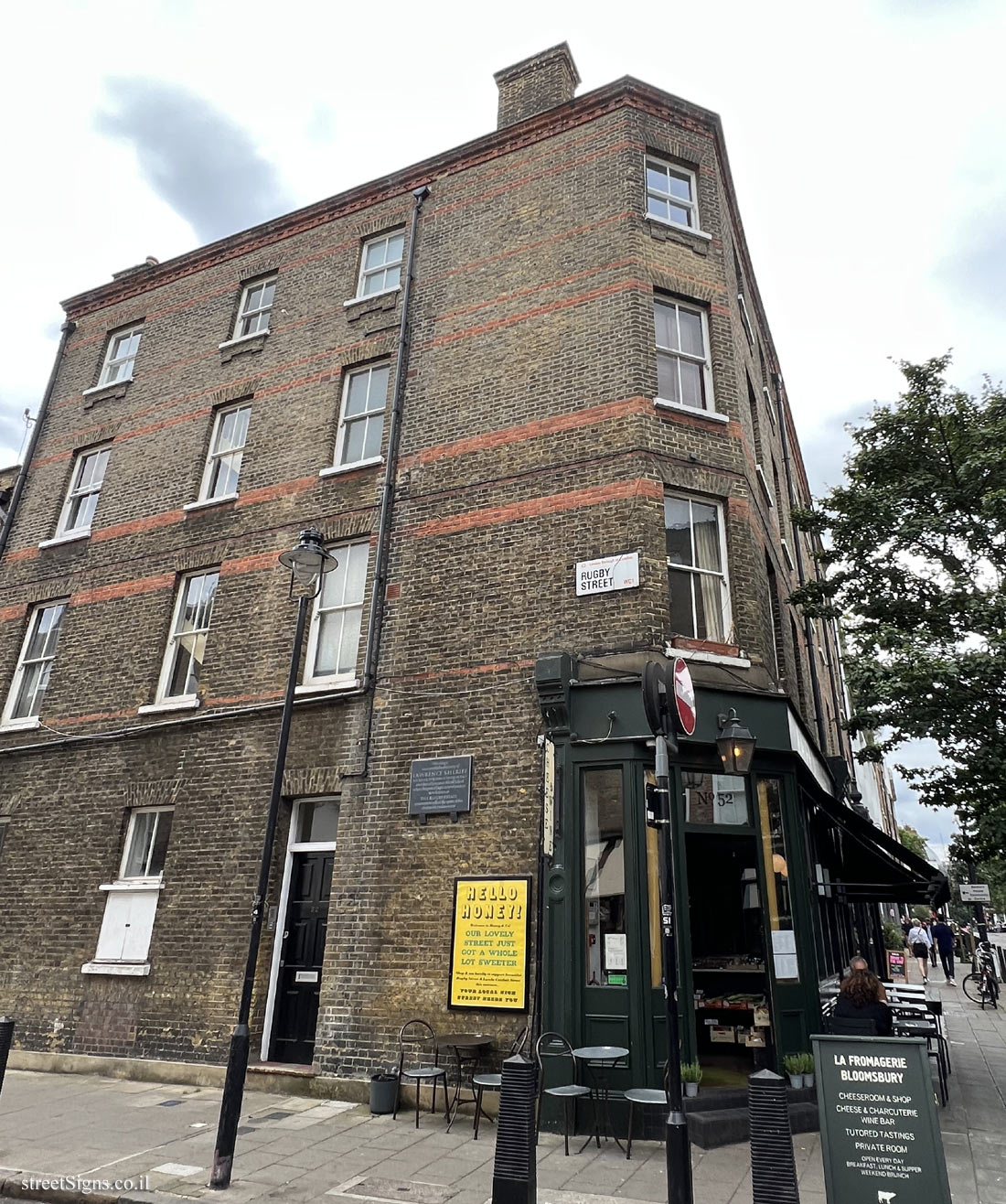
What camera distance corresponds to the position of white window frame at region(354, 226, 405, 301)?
14055mm

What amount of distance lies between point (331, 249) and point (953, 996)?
24103 millimetres

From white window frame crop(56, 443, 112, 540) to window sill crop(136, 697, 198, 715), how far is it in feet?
15.1

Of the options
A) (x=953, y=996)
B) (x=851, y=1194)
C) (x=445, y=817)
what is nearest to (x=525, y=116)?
(x=445, y=817)

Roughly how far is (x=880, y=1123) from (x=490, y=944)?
4.55m

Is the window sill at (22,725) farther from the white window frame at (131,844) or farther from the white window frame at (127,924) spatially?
the white window frame at (127,924)

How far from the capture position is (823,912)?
39.4 ft

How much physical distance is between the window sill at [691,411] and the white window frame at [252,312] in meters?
7.99

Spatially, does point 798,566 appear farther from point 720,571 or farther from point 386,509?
point 386,509

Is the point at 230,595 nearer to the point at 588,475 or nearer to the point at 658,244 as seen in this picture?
the point at 588,475

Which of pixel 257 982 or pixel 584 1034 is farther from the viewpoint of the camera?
pixel 257 982

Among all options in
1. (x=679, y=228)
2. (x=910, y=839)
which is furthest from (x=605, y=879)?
(x=910, y=839)

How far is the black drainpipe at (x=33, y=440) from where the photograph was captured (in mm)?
16031

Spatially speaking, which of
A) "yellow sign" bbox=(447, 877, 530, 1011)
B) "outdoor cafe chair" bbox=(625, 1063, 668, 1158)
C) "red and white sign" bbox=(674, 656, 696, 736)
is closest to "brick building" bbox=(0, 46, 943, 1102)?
"yellow sign" bbox=(447, 877, 530, 1011)

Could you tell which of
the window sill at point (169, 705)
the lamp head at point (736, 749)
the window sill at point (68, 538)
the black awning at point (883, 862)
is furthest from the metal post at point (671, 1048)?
the window sill at point (68, 538)
